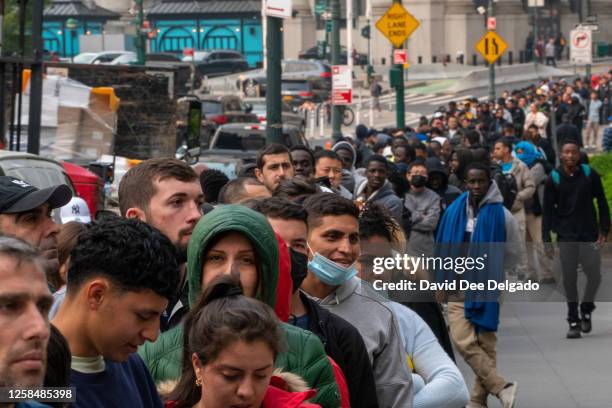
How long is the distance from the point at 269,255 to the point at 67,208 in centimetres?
556

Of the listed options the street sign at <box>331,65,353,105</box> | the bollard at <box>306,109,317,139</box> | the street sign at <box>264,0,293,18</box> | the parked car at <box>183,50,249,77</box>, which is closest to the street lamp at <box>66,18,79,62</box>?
the parked car at <box>183,50,249,77</box>

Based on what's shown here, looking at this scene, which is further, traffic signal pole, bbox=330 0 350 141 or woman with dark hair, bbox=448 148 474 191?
traffic signal pole, bbox=330 0 350 141

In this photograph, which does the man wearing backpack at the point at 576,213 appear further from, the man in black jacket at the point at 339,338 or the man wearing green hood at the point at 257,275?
the man wearing green hood at the point at 257,275

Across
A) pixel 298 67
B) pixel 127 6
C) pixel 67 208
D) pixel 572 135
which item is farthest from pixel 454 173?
pixel 127 6

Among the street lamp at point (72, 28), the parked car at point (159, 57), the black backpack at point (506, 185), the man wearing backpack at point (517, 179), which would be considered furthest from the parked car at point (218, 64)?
the black backpack at point (506, 185)

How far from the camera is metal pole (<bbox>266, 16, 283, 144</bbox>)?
643 inches

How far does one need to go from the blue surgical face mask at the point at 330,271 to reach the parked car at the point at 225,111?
36.0 m

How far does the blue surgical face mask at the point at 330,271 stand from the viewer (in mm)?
6277

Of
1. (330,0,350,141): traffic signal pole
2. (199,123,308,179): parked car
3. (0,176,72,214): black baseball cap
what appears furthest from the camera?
(330,0,350,141): traffic signal pole

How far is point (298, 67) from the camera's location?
68812 millimetres

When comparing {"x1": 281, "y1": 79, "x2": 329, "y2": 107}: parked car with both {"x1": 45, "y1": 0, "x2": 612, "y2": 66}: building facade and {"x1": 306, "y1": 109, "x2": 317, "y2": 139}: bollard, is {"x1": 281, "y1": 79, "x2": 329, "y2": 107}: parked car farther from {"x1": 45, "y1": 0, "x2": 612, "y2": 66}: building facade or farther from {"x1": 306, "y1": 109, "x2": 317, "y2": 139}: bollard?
{"x1": 45, "y1": 0, "x2": 612, "y2": 66}: building facade

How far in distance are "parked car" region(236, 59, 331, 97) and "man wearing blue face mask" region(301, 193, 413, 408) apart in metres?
56.5

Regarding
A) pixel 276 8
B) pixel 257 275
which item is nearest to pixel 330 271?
pixel 257 275

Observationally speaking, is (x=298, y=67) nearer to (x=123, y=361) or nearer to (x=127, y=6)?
(x=127, y=6)
